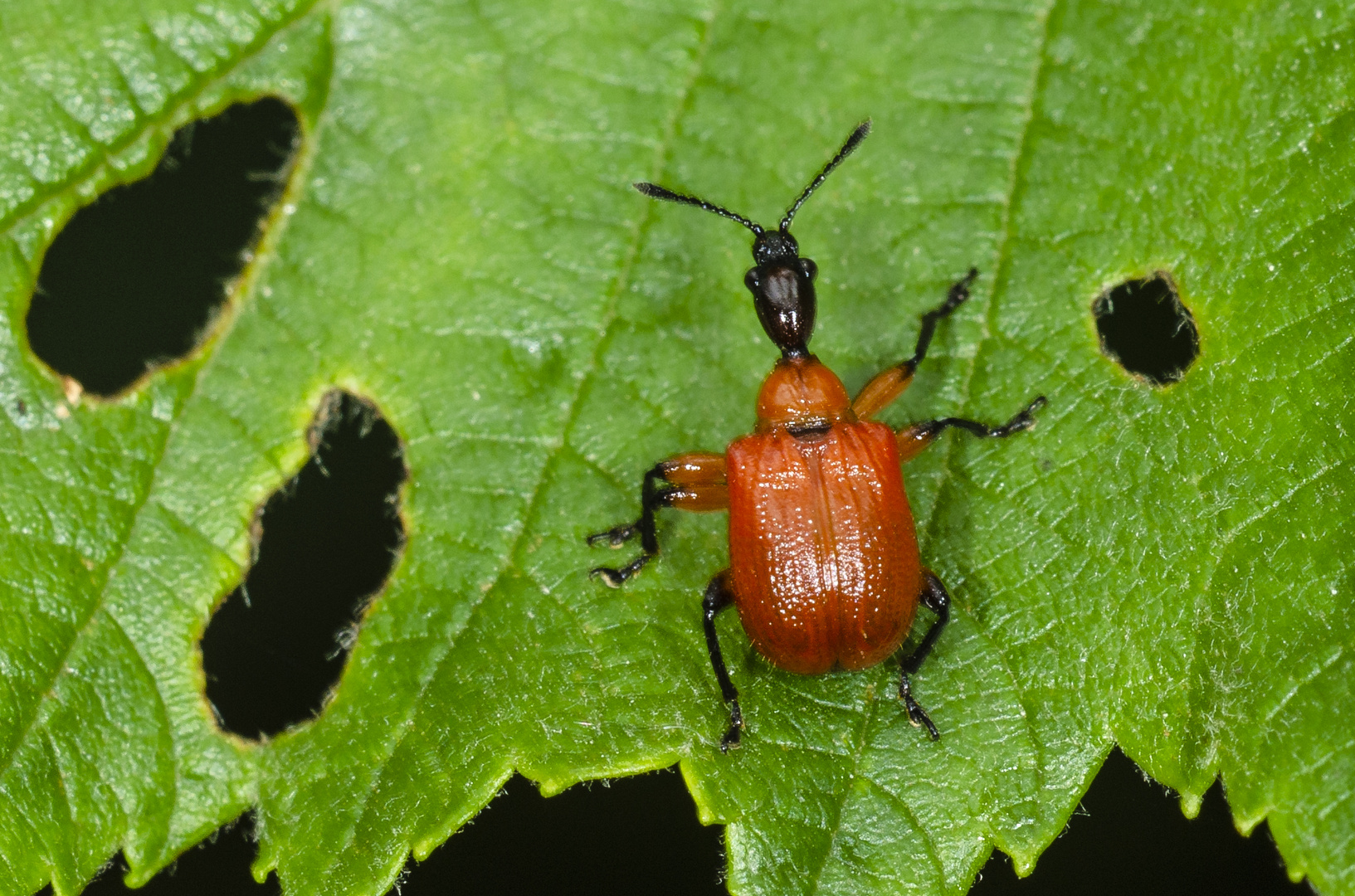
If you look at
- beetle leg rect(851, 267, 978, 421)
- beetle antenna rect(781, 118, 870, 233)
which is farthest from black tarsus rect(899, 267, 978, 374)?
beetle antenna rect(781, 118, 870, 233)

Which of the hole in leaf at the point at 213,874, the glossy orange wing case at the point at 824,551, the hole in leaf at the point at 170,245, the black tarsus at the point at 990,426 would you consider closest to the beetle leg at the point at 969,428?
the black tarsus at the point at 990,426

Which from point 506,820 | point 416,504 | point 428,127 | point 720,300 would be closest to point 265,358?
point 416,504

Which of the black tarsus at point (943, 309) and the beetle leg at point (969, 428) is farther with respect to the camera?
the black tarsus at point (943, 309)

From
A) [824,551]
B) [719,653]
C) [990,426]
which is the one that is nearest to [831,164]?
[990,426]

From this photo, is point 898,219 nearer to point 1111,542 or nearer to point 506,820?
point 1111,542

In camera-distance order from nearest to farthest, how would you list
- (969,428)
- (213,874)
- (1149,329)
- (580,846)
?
1. (1149,329)
2. (969,428)
3. (580,846)
4. (213,874)

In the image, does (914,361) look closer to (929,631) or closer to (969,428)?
(969,428)

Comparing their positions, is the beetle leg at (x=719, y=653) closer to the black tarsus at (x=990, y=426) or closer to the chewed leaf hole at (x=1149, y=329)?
the black tarsus at (x=990, y=426)
